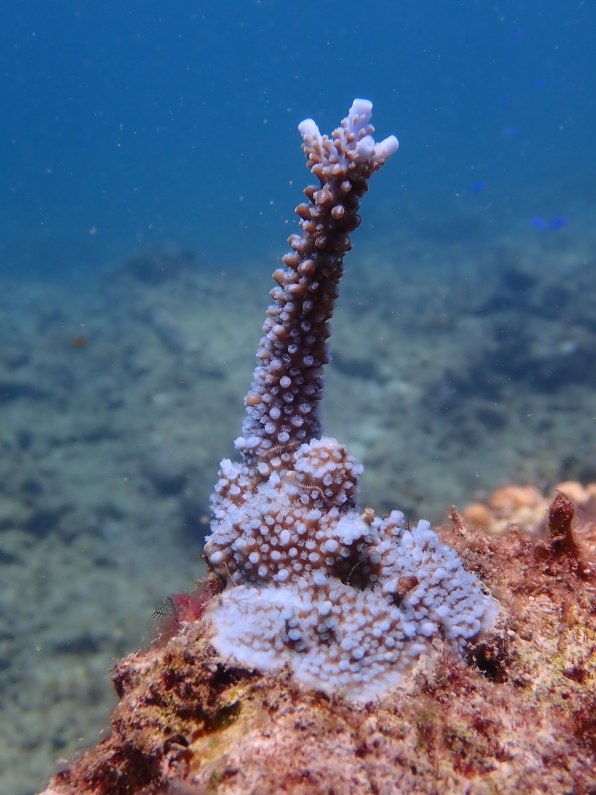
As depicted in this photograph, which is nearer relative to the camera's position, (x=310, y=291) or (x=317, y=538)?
(x=317, y=538)

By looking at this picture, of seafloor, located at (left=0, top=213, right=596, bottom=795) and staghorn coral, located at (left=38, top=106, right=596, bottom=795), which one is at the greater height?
seafloor, located at (left=0, top=213, right=596, bottom=795)

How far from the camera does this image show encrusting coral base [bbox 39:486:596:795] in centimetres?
142

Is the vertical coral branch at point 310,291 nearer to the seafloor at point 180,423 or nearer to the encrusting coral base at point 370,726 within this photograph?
the encrusting coral base at point 370,726

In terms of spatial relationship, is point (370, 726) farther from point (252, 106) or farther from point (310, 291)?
point (252, 106)

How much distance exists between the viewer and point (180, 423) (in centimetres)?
1070

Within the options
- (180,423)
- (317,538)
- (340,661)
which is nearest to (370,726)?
(340,661)

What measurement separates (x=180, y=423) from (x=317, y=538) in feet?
29.5

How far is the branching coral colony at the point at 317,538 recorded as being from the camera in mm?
1761

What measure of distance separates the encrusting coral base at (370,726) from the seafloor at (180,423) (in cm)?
573

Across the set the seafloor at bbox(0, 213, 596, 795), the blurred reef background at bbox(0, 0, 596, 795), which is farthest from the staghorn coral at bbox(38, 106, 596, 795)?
the seafloor at bbox(0, 213, 596, 795)

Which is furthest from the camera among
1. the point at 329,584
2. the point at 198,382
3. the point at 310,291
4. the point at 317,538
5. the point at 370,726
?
the point at 198,382

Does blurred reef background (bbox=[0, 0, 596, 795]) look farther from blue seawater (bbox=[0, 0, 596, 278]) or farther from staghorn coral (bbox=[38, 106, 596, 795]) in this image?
blue seawater (bbox=[0, 0, 596, 278])

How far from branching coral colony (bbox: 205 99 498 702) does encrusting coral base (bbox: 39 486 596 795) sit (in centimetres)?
8

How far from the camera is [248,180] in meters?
57.9
